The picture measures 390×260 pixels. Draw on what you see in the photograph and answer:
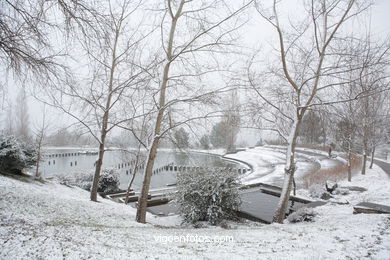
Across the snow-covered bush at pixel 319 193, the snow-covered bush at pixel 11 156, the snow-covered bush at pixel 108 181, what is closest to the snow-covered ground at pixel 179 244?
the snow-covered bush at pixel 319 193

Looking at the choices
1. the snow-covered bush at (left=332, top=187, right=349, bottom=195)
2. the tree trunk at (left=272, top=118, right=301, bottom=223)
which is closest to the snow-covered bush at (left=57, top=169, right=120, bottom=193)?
the tree trunk at (left=272, top=118, right=301, bottom=223)

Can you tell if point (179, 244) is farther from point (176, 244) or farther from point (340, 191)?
point (340, 191)

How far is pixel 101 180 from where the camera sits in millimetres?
11945

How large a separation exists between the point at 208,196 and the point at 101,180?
7949 millimetres

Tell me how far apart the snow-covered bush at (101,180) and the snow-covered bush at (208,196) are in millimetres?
6805

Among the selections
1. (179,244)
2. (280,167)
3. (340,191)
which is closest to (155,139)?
(179,244)

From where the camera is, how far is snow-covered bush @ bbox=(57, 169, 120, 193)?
12.0 meters

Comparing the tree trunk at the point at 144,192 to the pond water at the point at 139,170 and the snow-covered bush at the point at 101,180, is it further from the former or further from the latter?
the snow-covered bush at the point at 101,180

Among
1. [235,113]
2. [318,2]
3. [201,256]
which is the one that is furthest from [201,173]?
[318,2]

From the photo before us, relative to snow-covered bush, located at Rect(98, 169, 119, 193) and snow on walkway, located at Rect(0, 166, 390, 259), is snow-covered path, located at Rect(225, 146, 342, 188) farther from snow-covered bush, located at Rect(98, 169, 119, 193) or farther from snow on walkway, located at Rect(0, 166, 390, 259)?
snow-covered bush, located at Rect(98, 169, 119, 193)

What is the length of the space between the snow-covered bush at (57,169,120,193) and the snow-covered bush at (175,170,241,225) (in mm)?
6805

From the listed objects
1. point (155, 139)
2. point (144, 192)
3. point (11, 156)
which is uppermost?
point (155, 139)

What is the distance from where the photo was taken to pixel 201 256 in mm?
2865

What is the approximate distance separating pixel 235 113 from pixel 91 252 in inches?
175
